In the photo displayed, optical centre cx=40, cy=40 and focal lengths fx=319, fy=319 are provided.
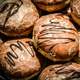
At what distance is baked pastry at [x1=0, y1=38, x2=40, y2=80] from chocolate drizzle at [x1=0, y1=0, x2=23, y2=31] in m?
0.11

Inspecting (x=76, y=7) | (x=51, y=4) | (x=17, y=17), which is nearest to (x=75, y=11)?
(x=76, y=7)

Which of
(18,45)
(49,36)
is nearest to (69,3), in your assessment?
(49,36)

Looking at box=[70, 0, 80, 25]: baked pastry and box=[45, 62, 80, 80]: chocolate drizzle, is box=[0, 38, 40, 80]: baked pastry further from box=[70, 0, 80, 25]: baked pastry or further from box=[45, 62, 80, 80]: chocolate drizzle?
box=[70, 0, 80, 25]: baked pastry

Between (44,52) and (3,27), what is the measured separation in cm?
24

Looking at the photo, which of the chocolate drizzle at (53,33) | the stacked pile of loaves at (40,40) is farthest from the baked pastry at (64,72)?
the chocolate drizzle at (53,33)

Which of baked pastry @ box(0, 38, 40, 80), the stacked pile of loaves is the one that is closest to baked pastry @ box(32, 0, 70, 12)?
the stacked pile of loaves

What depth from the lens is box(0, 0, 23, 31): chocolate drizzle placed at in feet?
5.19

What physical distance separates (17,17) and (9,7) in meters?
0.07

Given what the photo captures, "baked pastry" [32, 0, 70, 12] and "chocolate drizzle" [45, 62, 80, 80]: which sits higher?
"baked pastry" [32, 0, 70, 12]

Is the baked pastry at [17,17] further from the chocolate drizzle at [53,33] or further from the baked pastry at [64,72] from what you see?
the baked pastry at [64,72]

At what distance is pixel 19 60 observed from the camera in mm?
1552

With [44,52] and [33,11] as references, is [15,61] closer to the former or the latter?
[44,52]

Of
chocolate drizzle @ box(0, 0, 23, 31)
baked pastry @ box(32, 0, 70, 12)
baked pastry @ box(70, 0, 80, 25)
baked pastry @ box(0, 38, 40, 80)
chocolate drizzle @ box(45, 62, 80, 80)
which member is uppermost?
chocolate drizzle @ box(0, 0, 23, 31)

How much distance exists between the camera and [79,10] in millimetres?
1531
